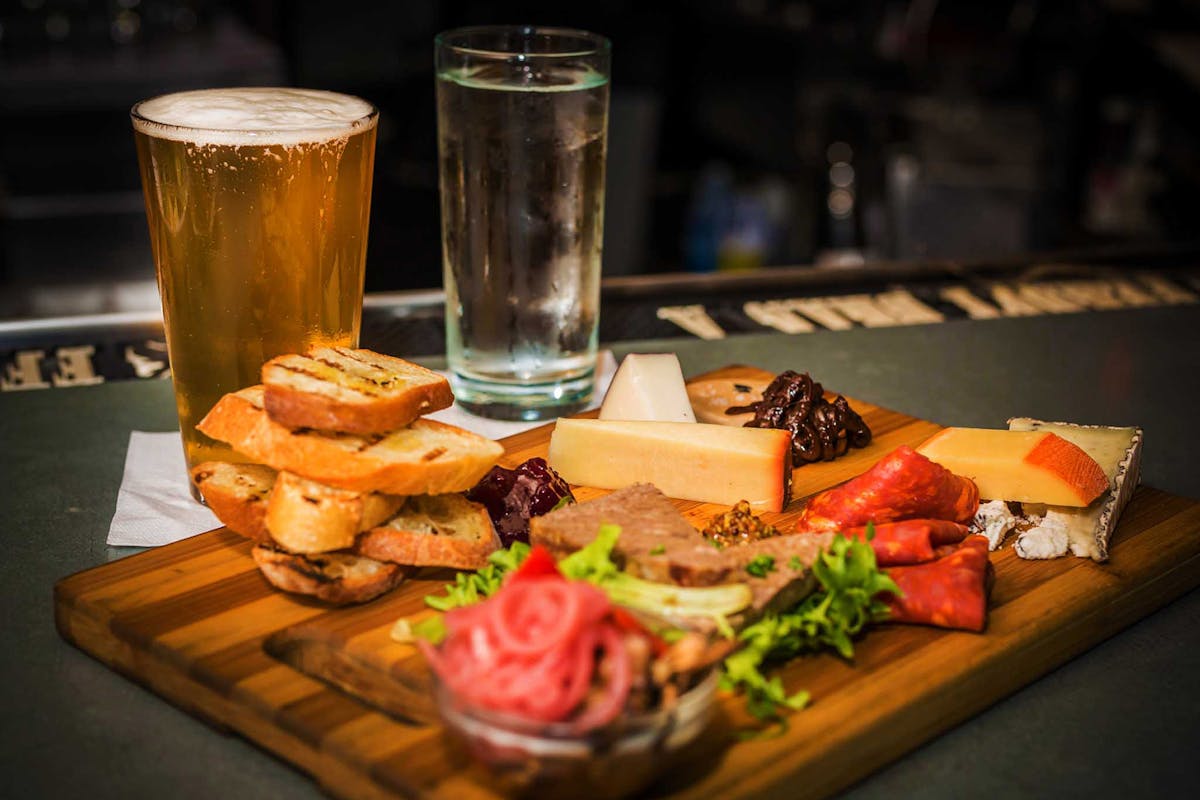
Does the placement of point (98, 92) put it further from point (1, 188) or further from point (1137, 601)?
point (1137, 601)

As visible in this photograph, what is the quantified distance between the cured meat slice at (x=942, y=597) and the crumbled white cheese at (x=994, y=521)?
0.19 metres

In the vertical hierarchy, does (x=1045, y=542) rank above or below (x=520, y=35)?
below

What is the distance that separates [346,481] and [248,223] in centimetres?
37

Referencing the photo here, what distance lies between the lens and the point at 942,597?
132 cm

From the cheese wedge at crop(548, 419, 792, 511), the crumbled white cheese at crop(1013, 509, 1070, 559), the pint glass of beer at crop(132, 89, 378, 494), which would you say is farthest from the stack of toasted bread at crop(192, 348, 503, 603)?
the crumbled white cheese at crop(1013, 509, 1070, 559)

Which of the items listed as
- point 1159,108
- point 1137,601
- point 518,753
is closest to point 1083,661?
point 1137,601

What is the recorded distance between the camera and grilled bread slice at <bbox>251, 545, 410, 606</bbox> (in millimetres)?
1332

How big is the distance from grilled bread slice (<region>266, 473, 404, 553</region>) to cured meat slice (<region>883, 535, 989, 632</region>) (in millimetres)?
549

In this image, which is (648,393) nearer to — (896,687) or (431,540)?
(431,540)

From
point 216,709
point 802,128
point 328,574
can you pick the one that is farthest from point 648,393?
point 802,128

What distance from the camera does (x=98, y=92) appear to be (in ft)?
14.9

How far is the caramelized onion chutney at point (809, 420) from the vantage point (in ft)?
5.85

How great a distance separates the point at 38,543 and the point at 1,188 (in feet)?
11.5

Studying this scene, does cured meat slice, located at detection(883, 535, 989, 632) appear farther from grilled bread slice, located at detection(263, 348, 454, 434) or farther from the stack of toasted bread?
grilled bread slice, located at detection(263, 348, 454, 434)
